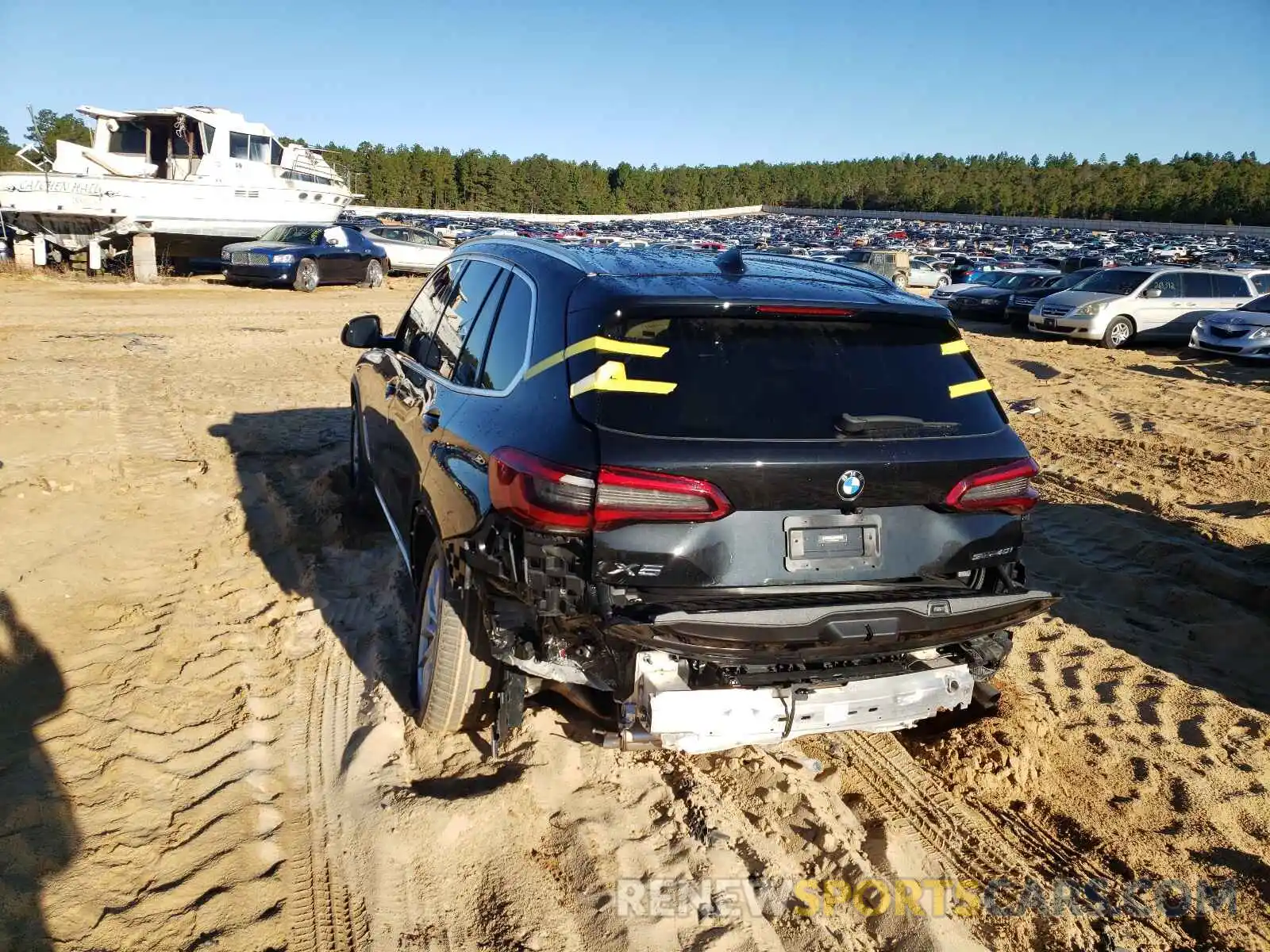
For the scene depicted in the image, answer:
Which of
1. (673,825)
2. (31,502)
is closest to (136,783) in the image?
(673,825)

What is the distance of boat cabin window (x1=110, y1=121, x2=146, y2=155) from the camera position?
23.1m

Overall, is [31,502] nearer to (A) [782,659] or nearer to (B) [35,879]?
(B) [35,879]

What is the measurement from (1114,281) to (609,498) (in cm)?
1882

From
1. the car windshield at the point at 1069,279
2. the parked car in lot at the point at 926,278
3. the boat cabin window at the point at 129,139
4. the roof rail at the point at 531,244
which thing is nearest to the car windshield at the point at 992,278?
the car windshield at the point at 1069,279

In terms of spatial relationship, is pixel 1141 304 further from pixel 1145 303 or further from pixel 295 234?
pixel 295 234

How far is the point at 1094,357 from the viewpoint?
15.8 m

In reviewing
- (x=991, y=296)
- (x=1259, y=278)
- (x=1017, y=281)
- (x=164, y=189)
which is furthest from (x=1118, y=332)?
(x=164, y=189)

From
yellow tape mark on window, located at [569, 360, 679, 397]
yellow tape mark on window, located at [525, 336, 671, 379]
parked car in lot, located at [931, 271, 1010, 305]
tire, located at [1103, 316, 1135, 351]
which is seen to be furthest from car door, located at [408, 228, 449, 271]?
yellow tape mark on window, located at [569, 360, 679, 397]

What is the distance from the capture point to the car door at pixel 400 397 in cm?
427

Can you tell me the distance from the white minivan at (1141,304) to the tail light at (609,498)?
1718cm

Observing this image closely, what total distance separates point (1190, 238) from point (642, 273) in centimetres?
7998

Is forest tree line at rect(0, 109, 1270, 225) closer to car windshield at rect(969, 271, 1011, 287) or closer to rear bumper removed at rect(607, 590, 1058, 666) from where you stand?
car windshield at rect(969, 271, 1011, 287)

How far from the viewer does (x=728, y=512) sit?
277cm

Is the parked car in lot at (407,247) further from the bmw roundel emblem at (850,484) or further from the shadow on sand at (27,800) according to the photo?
the bmw roundel emblem at (850,484)
